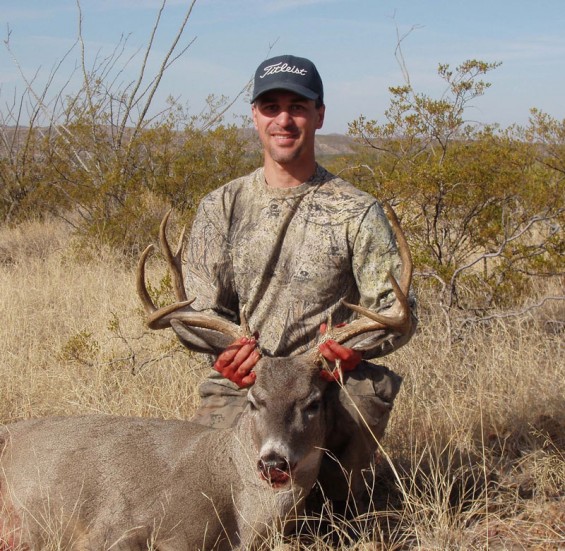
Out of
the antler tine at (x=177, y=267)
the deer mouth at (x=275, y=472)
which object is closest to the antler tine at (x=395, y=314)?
the deer mouth at (x=275, y=472)

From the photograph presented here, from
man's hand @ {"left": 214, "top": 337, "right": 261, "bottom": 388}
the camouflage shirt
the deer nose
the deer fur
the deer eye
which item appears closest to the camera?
the deer nose

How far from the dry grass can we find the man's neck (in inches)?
62.6

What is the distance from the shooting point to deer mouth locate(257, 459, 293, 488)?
11.5 ft

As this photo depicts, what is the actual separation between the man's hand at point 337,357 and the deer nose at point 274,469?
1.83 ft

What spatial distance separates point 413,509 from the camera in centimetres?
432

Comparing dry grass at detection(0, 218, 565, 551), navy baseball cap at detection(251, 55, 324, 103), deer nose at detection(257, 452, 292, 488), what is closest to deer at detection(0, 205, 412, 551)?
deer nose at detection(257, 452, 292, 488)

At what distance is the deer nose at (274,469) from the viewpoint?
3.50 metres

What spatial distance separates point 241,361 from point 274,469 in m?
0.63

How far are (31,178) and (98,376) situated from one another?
9.43 metres

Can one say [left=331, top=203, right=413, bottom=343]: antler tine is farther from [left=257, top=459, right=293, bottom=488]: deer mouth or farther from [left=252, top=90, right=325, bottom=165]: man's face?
[left=252, top=90, right=325, bottom=165]: man's face

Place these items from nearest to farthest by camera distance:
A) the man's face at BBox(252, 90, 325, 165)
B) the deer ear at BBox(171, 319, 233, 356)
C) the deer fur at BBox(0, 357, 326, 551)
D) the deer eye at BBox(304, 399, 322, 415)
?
the deer fur at BBox(0, 357, 326, 551)
the deer eye at BBox(304, 399, 322, 415)
the deer ear at BBox(171, 319, 233, 356)
the man's face at BBox(252, 90, 325, 165)

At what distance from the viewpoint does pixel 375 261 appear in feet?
14.5

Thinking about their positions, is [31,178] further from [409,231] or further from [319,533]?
[319,533]

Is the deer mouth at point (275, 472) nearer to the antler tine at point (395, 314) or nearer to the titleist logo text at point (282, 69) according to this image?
the antler tine at point (395, 314)
